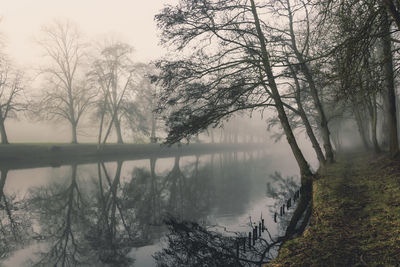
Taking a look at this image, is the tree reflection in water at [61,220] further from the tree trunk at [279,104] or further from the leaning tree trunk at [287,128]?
the tree trunk at [279,104]

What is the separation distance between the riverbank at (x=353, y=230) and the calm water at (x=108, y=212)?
2210mm

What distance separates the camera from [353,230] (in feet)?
18.0

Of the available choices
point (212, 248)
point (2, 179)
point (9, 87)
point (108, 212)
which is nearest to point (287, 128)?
point (212, 248)

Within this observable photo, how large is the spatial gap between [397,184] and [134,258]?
26.2ft

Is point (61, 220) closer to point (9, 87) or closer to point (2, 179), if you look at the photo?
point (2, 179)

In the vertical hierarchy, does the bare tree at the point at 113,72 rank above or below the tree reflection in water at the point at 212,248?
above

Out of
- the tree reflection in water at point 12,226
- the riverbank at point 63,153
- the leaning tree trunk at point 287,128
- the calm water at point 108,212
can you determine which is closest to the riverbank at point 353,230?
the leaning tree trunk at point 287,128

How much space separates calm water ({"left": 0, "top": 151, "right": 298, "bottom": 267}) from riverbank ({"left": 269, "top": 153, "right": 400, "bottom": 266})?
2210 mm

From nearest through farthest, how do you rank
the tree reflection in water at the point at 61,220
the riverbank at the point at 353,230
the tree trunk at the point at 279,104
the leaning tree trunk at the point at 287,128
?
the riverbank at the point at 353,230
the tree reflection in water at the point at 61,220
the leaning tree trunk at the point at 287,128
the tree trunk at the point at 279,104

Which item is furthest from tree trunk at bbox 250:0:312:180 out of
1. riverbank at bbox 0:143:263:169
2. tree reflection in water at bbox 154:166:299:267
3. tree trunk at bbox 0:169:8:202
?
tree trunk at bbox 0:169:8:202

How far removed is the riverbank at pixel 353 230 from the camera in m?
4.29

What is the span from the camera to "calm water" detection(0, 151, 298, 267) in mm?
7414

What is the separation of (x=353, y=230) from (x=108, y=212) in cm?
945

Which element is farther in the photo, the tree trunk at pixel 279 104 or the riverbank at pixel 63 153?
the riverbank at pixel 63 153
